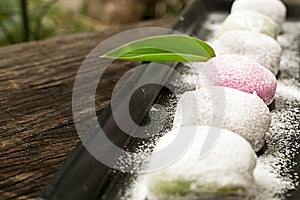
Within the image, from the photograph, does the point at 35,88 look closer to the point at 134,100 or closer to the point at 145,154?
the point at 134,100

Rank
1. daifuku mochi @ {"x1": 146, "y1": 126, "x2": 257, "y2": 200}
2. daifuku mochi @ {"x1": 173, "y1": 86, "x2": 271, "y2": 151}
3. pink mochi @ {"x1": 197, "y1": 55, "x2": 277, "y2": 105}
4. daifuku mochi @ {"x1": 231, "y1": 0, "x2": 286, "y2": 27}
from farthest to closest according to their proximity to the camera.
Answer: daifuku mochi @ {"x1": 231, "y1": 0, "x2": 286, "y2": 27}, pink mochi @ {"x1": 197, "y1": 55, "x2": 277, "y2": 105}, daifuku mochi @ {"x1": 173, "y1": 86, "x2": 271, "y2": 151}, daifuku mochi @ {"x1": 146, "y1": 126, "x2": 257, "y2": 200}

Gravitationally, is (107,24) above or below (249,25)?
below

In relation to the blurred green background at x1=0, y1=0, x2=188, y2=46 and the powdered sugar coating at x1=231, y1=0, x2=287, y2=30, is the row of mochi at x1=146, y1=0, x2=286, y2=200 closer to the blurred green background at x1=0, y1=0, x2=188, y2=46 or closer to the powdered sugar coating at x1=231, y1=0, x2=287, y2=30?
the powdered sugar coating at x1=231, y1=0, x2=287, y2=30

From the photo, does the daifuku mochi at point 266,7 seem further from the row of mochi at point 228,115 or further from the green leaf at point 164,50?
the green leaf at point 164,50

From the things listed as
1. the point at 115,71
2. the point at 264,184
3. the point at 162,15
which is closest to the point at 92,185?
the point at 264,184

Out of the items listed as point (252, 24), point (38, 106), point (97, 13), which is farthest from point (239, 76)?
point (97, 13)

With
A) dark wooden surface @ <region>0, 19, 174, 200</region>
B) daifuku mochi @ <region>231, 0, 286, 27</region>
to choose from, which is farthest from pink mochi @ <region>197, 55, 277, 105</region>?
daifuku mochi @ <region>231, 0, 286, 27</region>
